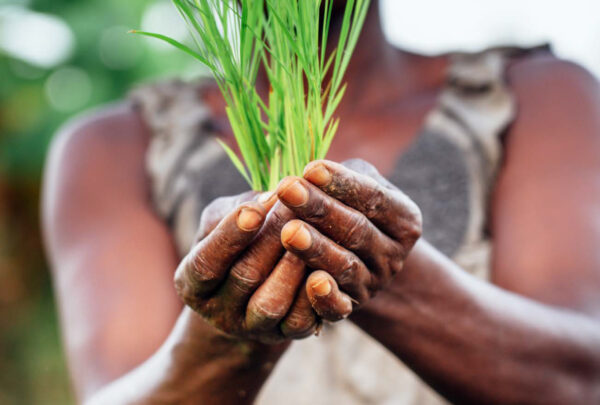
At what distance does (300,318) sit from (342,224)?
3.8 inches

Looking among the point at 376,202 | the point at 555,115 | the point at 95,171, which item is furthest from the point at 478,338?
the point at 95,171

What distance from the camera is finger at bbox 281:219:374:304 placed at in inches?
20.9

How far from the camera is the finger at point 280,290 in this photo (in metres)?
0.57

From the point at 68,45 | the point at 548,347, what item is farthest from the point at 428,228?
the point at 68,45

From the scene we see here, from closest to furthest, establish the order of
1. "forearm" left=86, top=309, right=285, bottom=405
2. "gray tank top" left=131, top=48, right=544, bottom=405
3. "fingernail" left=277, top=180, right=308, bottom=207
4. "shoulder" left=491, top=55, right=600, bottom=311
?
"fingernail" left=277, top=180, right=308, bottom=207, "forearm" left=86, top=309, right=285, bottom=405, "shoulder" left=491, top=55, right=600, bottom=311, "gray tank top" left=131, top=48, right=544, bottom=405

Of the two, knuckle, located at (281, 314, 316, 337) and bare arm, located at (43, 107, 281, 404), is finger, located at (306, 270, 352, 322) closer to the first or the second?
knuckle, located at (281, 314, 316, 337)

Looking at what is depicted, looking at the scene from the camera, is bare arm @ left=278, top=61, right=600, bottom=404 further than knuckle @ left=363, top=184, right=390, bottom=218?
Yes

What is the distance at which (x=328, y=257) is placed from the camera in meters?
0.55

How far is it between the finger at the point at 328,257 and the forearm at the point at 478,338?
130 mm

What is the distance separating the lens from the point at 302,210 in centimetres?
53

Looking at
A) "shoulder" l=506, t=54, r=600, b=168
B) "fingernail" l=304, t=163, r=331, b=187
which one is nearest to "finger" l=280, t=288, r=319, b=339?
"fingernail" l=304, t=163, r=331, b=187

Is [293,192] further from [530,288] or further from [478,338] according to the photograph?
[530,288]

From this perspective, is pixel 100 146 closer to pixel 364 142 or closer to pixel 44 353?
pixel 364 142

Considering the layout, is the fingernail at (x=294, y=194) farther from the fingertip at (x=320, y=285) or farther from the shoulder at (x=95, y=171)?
the shoulder at (x=95, y=171)
